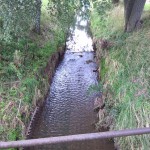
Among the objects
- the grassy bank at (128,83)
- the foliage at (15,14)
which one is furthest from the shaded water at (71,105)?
the foliage at (15,14)

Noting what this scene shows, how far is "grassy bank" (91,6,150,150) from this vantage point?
256 inches

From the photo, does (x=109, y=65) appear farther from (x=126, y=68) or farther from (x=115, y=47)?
(x=126, y=68)

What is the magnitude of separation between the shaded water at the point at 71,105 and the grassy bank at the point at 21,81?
0.61 meters

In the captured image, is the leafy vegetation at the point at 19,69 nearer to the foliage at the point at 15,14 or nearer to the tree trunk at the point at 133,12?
the foliage at the point at 15,14

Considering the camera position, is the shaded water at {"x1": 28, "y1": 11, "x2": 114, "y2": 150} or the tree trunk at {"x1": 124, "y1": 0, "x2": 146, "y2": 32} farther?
the tree trunk at {"x1": 124, "y1": 0, "x2": 146, "y2": 32}

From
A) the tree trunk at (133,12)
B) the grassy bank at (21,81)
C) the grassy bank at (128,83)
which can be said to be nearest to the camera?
the grassy bank at (128,83)

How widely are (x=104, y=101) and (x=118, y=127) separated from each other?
216cm

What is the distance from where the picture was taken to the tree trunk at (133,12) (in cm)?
1098

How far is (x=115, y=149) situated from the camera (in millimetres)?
7449

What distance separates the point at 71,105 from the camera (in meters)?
10.1

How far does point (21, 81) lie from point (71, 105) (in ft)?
7.25

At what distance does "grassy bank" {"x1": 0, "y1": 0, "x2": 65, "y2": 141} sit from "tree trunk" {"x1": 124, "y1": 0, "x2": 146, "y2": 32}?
3330 mm

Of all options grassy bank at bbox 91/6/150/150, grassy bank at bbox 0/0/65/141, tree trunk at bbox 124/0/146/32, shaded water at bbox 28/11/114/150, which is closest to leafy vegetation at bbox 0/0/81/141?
grassy bank at bbox 0/0/65/141

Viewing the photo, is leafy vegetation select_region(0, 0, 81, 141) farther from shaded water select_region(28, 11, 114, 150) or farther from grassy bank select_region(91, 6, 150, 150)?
grassy bank select_region(91, 6, 150, 150)
